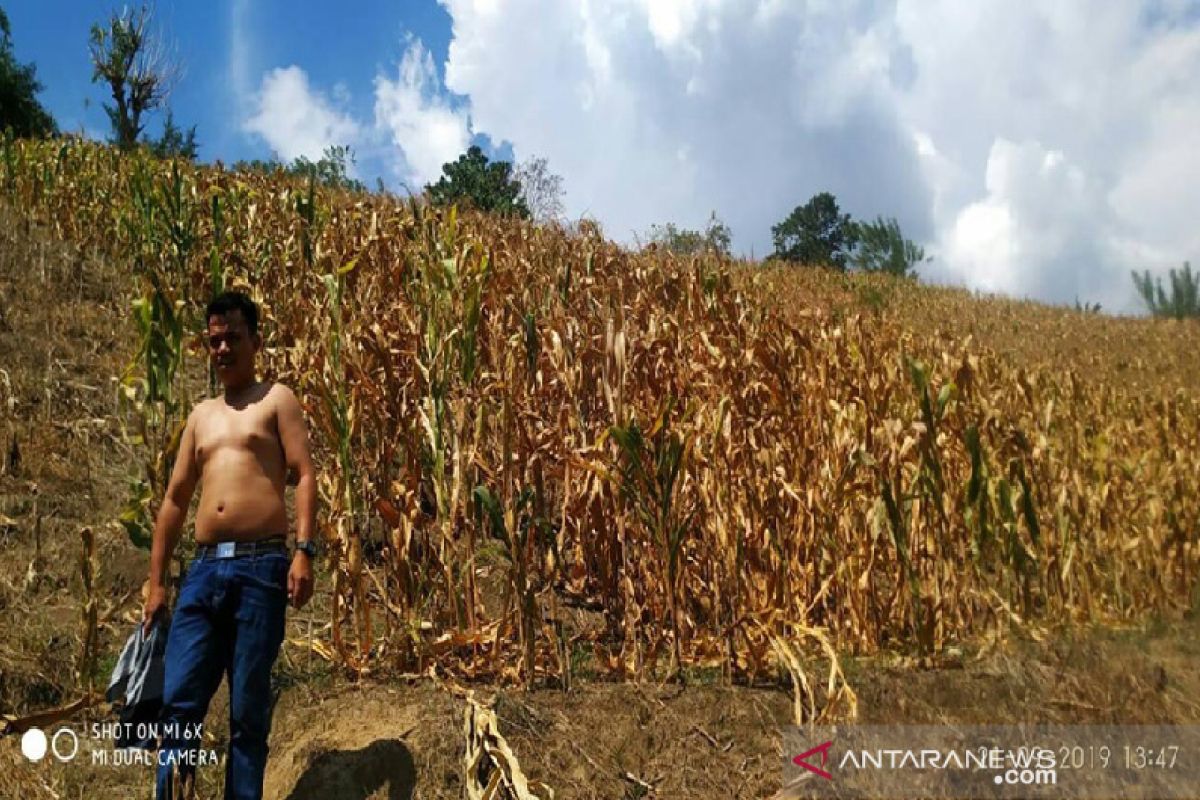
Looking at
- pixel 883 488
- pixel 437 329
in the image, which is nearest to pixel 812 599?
pixel 883 488

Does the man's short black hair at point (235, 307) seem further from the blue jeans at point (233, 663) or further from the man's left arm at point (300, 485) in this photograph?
the blue jeans at point (233, 663)

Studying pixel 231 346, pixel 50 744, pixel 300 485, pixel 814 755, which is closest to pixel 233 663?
pixel 300 485

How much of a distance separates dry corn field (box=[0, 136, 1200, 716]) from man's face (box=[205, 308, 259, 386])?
1.94 feet

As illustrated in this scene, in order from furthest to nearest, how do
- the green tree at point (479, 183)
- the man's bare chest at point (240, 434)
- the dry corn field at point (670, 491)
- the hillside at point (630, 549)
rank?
the green tree at point (479, 183) < the dry corn field at point (670, 491) < the hillside at point (630, 549) < the man's bare chest at point (240, 434)

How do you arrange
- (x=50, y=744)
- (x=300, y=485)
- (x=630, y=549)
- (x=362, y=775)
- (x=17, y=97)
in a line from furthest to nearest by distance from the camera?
(x=17, y=97)
(x=630, y=549)
(x=50, y=744)
(x=362, y=775)
(x=300, y=485)

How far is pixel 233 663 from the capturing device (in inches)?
106

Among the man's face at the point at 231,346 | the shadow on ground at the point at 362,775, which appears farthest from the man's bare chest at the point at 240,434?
the shadow on ground at the point at 362,775

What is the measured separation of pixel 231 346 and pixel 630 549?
6.50 feet

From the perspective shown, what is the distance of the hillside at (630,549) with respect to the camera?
3123 mm

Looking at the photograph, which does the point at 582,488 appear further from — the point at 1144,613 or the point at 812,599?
the point at 1144,613

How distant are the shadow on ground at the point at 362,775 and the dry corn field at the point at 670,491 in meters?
0.44

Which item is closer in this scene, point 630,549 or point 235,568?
point 235,568

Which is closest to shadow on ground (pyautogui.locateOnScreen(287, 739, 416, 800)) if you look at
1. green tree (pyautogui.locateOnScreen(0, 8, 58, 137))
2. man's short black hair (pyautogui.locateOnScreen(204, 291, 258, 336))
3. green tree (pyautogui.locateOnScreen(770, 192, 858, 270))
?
Result: man's short black hair (pyautogui.locateOnScreen(204, 291, 258, 336))

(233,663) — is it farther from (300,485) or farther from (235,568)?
(300,485)
